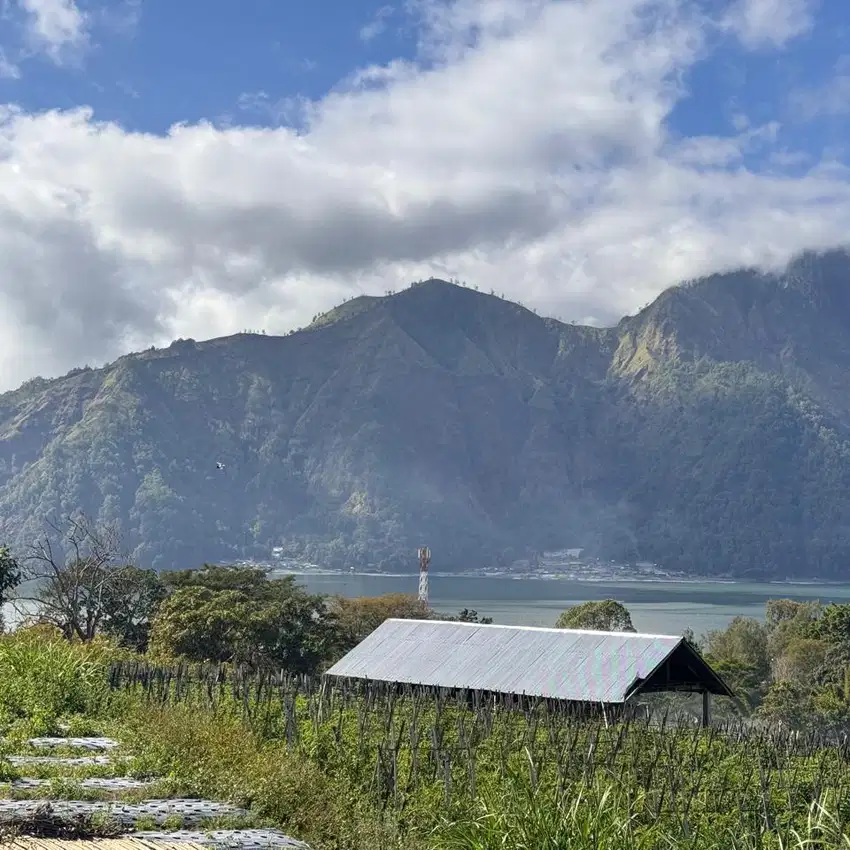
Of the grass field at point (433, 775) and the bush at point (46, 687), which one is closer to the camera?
the grass field at point (433, 775)

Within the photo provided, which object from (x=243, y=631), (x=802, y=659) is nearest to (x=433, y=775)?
(x=243, y=631)

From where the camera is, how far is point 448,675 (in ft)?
81.6

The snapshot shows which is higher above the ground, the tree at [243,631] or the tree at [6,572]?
the tree at [6,572]

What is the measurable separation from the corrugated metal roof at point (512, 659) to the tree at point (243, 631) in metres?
8.96

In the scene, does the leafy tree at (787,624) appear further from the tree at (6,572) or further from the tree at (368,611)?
the tree at (6,572)

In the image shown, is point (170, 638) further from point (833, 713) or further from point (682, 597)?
point (682, 597)

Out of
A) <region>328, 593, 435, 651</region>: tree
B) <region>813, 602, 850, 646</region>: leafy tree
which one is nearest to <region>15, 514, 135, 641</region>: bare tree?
<region>328, 593, 435, 651</region>: tree

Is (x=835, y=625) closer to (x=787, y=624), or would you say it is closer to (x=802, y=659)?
(x=802, y=659)

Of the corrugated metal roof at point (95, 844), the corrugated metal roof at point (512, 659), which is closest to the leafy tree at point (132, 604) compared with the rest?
the corrugated metal roof at point (512, 659)

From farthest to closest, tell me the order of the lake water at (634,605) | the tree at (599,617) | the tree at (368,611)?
the lake water at (634,605) → the tree at (599,617) → the tree at (368,611)

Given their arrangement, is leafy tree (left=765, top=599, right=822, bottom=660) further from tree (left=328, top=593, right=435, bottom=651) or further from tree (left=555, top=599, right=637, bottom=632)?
tree (left=328, top=593, right=435, bottom=651)

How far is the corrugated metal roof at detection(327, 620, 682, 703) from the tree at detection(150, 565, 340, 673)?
896 cm

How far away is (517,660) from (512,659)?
15cm

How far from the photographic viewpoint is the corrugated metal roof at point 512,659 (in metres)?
22.7
